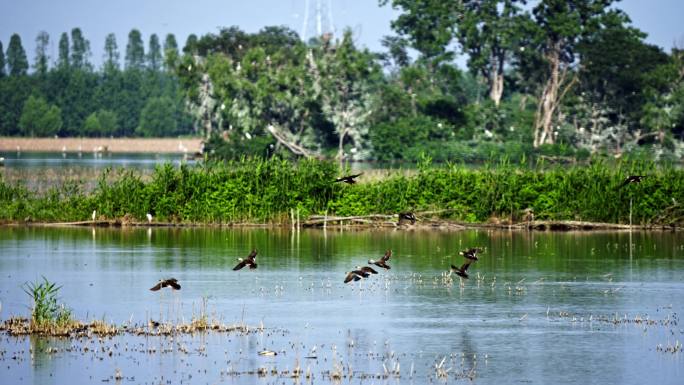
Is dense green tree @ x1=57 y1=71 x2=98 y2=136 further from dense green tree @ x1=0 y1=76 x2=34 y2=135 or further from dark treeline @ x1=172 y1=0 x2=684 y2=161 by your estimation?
dark treeline @ x1=172 y1=0 x2=684 y2=161

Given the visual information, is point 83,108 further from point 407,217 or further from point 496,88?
point 407,217

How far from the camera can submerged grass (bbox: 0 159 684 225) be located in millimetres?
42844

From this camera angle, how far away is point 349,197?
43.7 m

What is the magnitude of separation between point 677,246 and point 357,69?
61.0 m

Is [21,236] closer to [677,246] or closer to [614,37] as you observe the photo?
[677,246]

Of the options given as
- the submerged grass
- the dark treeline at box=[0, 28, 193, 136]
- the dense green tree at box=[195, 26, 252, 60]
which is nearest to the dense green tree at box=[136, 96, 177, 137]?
the dark treeline at box=[0, 28, 193, 136]

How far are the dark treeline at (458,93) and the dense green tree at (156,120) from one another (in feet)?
165

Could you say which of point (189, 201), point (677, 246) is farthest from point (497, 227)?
point (189, 201)

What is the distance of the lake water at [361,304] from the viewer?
20516 mm

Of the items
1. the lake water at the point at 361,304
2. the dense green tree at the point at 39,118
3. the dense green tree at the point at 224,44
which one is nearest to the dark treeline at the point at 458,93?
the dense green tree at the point at 224,44

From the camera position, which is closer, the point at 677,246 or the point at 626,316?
the point at 626,316

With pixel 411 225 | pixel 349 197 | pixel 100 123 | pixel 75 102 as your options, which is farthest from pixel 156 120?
pixel 411 225

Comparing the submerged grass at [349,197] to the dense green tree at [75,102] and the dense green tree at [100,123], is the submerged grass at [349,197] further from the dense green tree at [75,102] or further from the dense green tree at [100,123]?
the dense green tree at [75,102]

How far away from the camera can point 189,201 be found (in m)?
43.9
